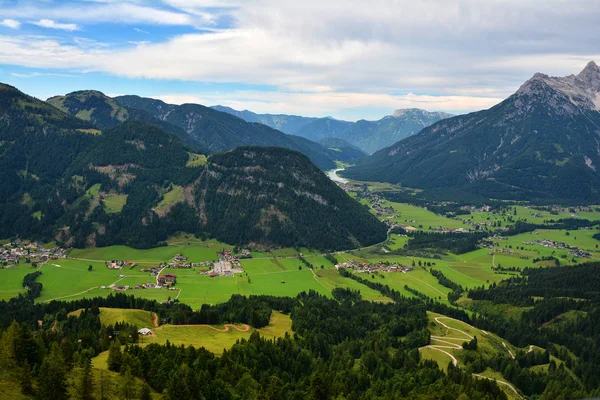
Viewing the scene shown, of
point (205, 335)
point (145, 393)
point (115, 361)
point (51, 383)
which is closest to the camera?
point (51, 383)

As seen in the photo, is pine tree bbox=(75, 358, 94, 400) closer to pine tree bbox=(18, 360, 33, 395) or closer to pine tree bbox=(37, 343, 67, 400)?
pine tree bbox=(37, 343, 67, 400)

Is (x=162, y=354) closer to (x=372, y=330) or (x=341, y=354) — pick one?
(x=341, y=354)

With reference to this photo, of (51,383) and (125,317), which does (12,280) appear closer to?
(125,317)

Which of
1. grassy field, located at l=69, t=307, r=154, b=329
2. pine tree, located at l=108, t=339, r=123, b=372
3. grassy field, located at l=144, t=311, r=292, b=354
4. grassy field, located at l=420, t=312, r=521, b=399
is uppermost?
pine tree, located at l=108, t=339, r=123, b=372

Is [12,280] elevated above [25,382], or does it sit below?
below

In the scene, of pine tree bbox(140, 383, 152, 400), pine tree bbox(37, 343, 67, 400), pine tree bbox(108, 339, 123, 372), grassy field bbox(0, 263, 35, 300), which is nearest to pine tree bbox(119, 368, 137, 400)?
pine tree bbox(140, 383, 152, 400)

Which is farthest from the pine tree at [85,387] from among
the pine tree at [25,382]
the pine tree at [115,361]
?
the pine tree at [115,361]

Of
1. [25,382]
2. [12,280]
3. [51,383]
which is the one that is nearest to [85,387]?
[51,383]

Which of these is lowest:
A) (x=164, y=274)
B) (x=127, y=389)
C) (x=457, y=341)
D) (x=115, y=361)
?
(x=164, y=274)

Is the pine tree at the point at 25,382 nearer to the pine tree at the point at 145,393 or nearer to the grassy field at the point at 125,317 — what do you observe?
the pine tree at the point at 145,393

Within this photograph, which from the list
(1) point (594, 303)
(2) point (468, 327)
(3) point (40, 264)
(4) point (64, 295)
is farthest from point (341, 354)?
(3) point (40, 264)

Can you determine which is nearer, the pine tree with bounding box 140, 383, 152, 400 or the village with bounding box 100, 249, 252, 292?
the pine tree with bounding box 140, 383, 152, 400
